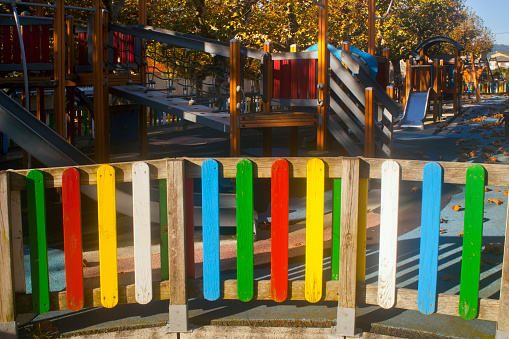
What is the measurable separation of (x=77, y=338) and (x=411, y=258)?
3.23 metres

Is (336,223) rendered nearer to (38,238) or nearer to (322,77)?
(38,238)

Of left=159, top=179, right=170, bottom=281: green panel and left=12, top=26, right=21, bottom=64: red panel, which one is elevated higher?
left=12, top=26, right=21, bottom=64: red panel

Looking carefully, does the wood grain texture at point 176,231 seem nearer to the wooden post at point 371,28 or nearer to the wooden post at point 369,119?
the wooden post at point 369,119

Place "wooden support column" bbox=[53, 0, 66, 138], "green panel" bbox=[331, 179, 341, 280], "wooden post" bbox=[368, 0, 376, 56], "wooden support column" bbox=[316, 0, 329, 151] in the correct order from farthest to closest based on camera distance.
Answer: "wooden post" bbox=[368, 0, 376, 56]
"wooden support column" bbox=[316, 0, 329, 151]
"wooden support column" bbox=[53, 0, 66, 138]
"green panel" bbox=[331, 179, 341, 280]

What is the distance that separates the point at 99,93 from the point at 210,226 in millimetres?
6202

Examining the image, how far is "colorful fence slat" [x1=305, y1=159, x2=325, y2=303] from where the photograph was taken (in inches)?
163

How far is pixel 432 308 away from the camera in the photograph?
4086mm

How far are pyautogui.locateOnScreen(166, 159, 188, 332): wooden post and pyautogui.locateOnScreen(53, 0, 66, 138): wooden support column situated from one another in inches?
223

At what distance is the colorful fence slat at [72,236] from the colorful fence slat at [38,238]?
0.46ft

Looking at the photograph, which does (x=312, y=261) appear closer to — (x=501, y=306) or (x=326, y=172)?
(x=326, y=172)

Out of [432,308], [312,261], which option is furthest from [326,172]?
[432,308]

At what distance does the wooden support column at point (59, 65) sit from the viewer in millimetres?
9047

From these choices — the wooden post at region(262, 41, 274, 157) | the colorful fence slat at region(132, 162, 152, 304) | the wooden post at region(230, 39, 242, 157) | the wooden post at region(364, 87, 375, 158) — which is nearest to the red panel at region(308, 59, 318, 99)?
the wooden post at region(262, 41, 274, 157)

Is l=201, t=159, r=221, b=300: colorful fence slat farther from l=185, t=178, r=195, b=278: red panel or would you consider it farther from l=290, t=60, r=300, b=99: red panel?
l=290, t=60, r=300, b=99: red panel
